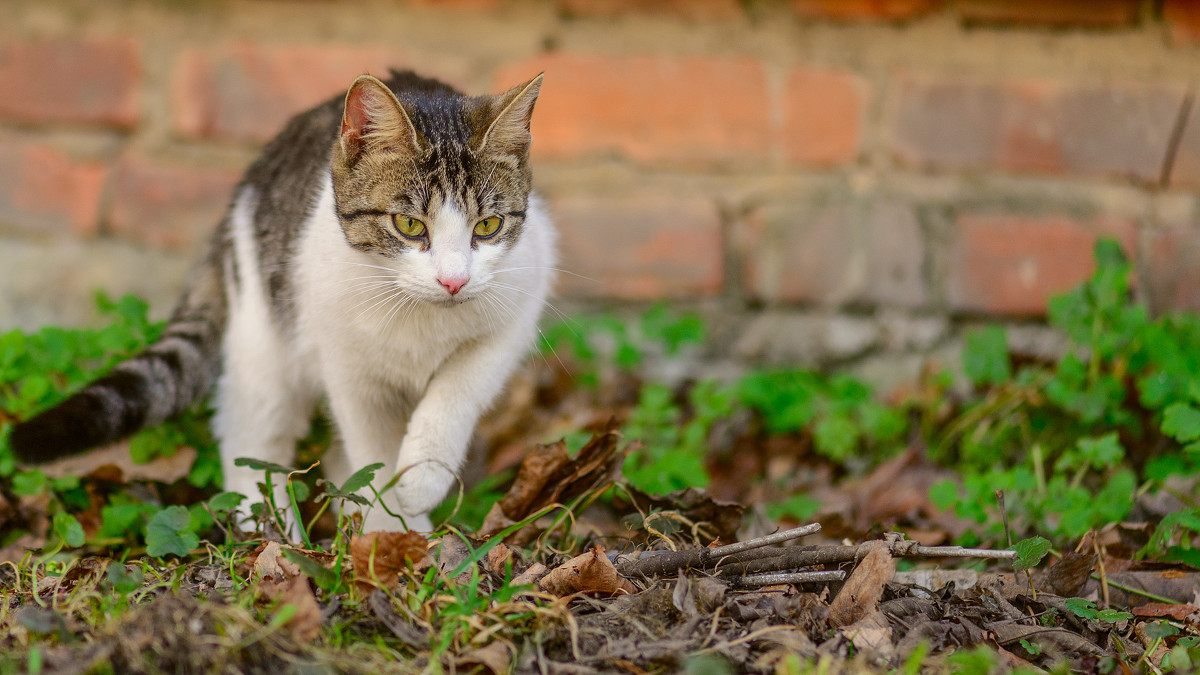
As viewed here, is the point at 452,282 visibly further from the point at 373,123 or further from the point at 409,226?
the point at 373,123

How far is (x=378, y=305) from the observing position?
173cm

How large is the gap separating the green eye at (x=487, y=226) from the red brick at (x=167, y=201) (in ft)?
3.95

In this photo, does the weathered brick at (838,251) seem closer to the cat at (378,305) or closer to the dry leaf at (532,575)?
the cat at (378,305)

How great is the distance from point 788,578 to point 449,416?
28.0 inches

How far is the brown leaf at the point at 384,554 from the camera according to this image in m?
1.25

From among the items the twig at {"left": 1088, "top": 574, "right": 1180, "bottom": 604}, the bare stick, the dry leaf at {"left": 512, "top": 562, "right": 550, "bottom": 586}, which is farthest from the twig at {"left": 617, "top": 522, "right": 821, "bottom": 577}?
the twig at {"left": 1088, "top": 574, "right": 1180, "bottom": 604}

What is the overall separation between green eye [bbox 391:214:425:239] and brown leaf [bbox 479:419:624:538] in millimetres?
463

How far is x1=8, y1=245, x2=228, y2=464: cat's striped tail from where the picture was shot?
157 cm

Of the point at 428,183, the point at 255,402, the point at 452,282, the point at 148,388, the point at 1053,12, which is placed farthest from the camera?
the point at 1053,12

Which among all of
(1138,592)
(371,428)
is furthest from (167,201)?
(1138,592)

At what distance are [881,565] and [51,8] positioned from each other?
8.82 ft

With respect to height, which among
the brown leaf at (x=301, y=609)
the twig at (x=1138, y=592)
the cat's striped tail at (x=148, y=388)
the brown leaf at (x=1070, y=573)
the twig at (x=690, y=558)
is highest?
the cat's striped tail at (x=148, y=388)

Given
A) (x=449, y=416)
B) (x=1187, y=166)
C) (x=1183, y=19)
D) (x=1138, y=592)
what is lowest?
(x=1138, y=592)

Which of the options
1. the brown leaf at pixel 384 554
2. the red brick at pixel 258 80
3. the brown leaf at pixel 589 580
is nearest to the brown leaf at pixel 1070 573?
the brown leaf at pixel 589 580
